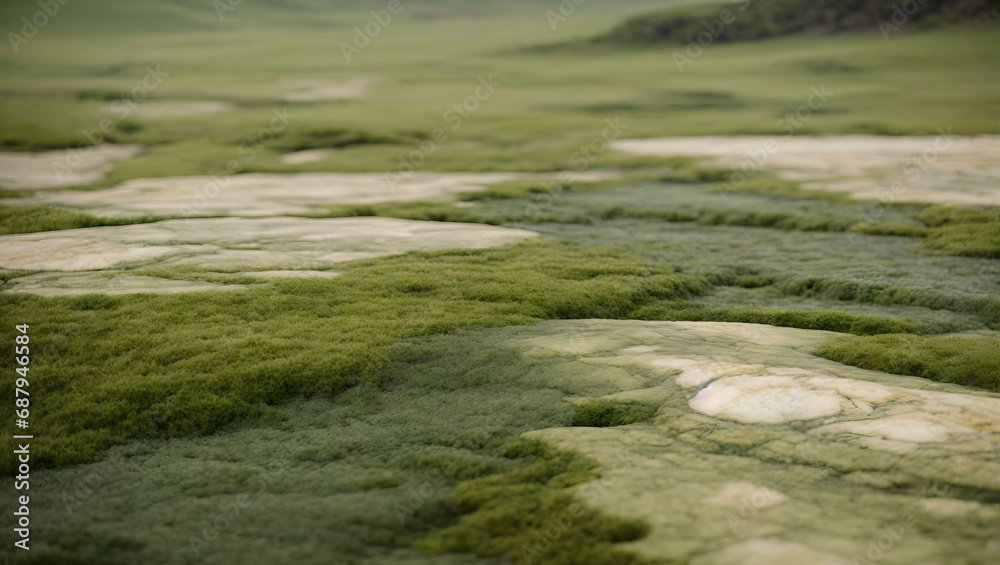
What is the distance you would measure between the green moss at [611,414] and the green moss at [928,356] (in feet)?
13.5

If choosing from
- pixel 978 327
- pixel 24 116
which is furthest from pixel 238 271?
pixel 24 116

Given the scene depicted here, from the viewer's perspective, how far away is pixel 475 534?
805 centimetres

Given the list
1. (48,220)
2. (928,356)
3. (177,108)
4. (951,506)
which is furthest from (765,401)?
(177,108)

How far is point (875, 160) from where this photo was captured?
42.6 m

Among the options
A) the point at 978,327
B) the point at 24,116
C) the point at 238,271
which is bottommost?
the point at 978,327

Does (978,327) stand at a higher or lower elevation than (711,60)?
lower

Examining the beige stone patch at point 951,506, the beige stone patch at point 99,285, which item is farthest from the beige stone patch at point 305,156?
the beige stone patch at point 951,506

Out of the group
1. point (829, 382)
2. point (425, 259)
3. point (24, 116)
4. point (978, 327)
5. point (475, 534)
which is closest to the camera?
point (475, 534)

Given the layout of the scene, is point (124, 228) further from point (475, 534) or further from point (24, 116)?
point (24, 116)

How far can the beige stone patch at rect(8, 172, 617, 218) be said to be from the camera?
28109 millimetres

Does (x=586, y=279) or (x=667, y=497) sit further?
(x=586, y=279)

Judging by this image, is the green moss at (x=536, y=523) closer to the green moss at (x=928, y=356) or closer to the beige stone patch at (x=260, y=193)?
the green moss at (x=928, y=356)

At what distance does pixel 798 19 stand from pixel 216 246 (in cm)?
13975

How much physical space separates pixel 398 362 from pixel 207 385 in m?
2.77
